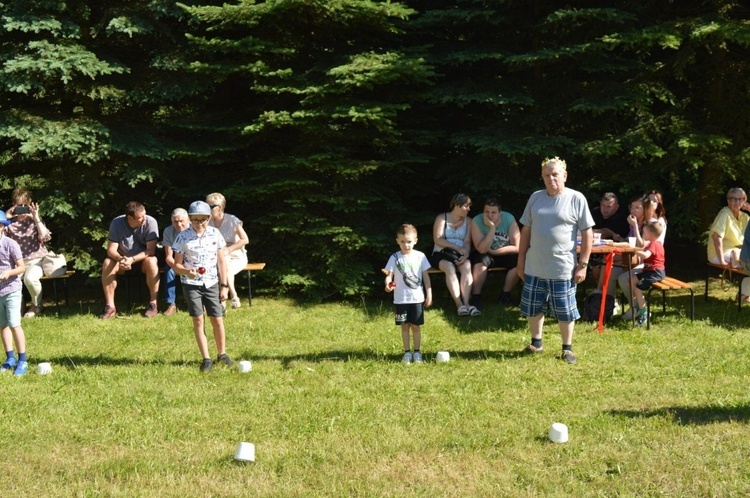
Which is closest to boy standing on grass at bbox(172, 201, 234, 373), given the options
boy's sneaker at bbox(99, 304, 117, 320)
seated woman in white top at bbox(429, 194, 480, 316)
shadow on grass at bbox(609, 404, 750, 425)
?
boy's sneaker at bbox(99, 304, 117, 320)

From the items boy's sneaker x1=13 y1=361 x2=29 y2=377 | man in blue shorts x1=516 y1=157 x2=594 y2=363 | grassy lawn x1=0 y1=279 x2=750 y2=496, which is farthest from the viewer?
boy's sneaker x1=13 y1=361 x2=29 y2=377

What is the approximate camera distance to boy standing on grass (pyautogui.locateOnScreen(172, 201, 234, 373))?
278 inches

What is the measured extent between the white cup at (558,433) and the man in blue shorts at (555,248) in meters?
2.00

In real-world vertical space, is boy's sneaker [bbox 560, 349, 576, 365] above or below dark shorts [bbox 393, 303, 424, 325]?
below

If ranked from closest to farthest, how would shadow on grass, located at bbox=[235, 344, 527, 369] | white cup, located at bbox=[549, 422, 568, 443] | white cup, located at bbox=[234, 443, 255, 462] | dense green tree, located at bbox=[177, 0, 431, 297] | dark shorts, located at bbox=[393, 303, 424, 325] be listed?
white cup, located at bbox=[234, 443, 255, 462] < white cup, located at bbox=[549, 422, 568, 443] < dark shorts, located at bbox=[393, 303, 424, 325] < shadow on grass, located at bbox=[235, 344, 527, 369] < dense green tree, located at bbox=[177, 0, 431, 297]

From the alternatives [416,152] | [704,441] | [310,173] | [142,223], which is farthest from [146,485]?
[416,152]

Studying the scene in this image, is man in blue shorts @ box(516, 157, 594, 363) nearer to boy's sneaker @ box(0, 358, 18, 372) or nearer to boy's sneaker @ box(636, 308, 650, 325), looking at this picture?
boy's sneaker @ box(636, 308, 650, 325)

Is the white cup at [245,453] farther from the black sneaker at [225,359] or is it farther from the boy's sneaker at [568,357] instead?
the boy's sneaker at [568,357]

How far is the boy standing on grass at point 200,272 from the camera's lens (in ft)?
23.2

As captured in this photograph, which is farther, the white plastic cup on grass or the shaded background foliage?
the shaded background foliage

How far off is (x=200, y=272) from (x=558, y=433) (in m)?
3.53

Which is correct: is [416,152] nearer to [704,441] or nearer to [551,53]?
[551,53]

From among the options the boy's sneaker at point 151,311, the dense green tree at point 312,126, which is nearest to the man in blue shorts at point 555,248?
the dense green tree at point 312,126

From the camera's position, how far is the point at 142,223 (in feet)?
32.4
